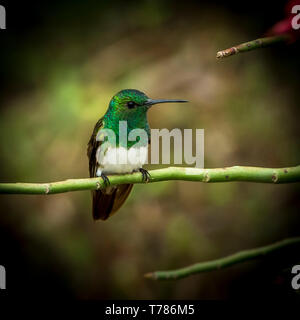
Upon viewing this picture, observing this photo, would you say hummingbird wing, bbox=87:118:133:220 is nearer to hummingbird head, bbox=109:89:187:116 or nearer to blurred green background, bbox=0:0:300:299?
hummingbird head, bbox=109:89:187:116

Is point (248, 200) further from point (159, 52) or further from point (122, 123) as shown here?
point (122, 123)

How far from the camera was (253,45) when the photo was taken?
0.94m

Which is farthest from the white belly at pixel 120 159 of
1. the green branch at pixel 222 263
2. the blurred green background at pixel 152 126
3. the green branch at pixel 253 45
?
the blurred green background at pixel 152 126

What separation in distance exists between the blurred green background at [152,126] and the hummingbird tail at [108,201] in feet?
2.13

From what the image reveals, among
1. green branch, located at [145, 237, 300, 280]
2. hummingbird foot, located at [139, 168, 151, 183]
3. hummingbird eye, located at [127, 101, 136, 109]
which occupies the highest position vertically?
hummingbird eye, located at [127, 101, 136, 109]

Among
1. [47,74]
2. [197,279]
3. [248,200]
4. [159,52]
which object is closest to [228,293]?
[197,279]

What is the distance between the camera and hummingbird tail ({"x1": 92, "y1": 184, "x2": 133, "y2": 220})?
1583 millimetres

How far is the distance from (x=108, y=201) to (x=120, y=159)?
0.68 ft

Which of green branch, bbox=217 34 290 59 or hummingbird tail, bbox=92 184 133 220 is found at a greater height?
green branch, bbox=217 34 290 59

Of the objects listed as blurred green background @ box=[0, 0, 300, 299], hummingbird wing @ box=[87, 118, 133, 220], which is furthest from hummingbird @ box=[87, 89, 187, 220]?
blurred green background @ box=[0, 0, 300, 299]

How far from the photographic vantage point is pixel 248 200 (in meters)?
2.37

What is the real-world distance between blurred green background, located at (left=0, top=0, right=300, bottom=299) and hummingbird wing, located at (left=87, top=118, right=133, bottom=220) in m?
0.65

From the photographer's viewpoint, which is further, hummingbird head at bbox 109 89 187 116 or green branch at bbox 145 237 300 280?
hummingbird head at bbox 109 89 187 116

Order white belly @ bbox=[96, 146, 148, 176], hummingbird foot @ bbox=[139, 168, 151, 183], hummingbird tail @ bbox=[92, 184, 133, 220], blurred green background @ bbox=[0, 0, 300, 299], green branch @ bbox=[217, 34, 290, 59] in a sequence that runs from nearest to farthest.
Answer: green branch @ bbox=[217, 34, 290, 59] → hummingbird foot @ bbox=[139, 168, 151, 183] → white belly @ bbox=[96, 146, 148, 176] → hummingbird tail @ bbox=[92, 184, 133, 220] → blurred green background @ bbox=[0, 0, 300, 299]
